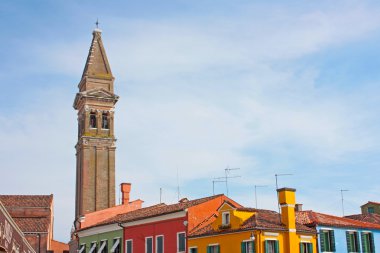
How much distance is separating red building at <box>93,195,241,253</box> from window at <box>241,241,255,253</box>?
178 inches

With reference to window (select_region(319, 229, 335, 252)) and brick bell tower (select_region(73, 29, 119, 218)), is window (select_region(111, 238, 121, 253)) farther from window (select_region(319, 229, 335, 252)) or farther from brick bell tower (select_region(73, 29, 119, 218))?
brick bell tower (select_region(73, 29, 119, 218))

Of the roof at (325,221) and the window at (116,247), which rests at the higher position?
the roof at (325,221)

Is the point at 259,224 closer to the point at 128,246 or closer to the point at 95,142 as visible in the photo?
the point at 128,246

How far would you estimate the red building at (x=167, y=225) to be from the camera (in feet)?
122

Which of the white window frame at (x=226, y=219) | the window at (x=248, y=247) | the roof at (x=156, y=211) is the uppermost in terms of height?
the roof at (x=156, y=211)

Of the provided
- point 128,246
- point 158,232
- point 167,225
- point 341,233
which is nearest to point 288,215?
point 341,233

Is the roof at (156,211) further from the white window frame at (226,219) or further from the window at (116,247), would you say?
the white window frame at (226,219)

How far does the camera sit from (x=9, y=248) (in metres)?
18.4

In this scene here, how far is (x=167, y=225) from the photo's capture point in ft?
126

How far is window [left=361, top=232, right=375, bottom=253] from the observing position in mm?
37125

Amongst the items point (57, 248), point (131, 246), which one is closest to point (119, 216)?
point (131, 246)

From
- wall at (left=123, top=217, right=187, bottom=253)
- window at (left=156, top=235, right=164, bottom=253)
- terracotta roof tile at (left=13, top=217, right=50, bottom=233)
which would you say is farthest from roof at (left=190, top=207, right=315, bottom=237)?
terracotta roof tile at (left=13, top=217, right=50, bottom=233)

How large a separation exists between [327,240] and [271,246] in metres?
4.30

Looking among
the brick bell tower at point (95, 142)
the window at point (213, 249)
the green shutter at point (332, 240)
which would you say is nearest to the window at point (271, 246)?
the window at point (213, 249)
